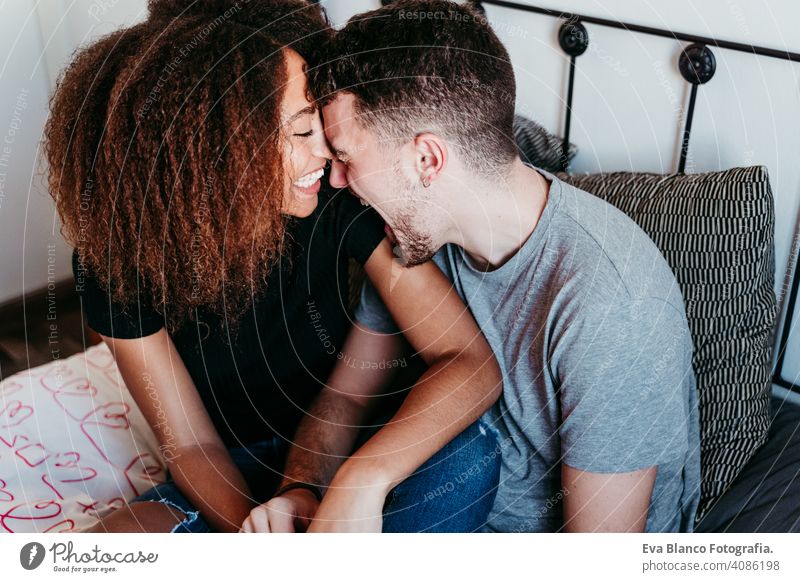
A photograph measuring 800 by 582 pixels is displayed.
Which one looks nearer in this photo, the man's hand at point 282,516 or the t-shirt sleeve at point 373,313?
the man's hand at point 282,516

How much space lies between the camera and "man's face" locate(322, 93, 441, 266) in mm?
753

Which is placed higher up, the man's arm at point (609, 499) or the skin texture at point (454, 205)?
the skin texture at point (454, 205)

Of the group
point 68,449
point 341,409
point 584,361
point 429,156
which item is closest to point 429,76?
point 429,156

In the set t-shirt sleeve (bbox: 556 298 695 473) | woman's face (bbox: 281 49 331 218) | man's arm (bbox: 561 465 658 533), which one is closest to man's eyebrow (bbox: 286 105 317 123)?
woman's face (bbox: 281 49 331 218)

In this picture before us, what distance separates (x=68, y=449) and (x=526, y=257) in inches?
26.5

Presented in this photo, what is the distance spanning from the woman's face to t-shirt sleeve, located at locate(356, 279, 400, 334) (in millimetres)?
131

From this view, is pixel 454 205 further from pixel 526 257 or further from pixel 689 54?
pixel 689 54

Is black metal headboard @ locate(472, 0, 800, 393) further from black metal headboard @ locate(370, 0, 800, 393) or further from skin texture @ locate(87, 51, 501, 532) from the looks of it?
skin texture @ locate(87, 51, 501, 532)

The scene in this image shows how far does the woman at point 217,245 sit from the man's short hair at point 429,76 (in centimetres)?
7

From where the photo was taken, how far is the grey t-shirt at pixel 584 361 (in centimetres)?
70

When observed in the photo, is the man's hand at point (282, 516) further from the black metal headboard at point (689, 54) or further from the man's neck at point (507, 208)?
the black metal headboard at point (689, 54)

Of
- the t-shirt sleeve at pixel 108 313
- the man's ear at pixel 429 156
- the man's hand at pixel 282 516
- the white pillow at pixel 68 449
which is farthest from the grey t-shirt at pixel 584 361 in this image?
the white pillow at pixel 68 449
